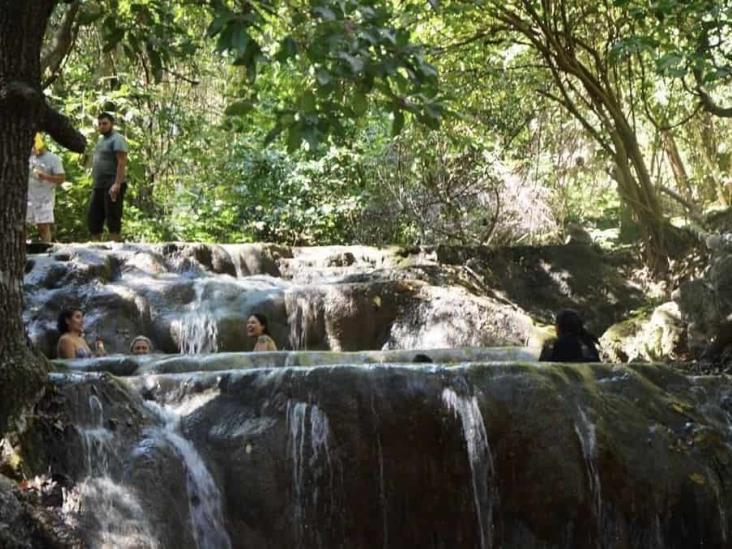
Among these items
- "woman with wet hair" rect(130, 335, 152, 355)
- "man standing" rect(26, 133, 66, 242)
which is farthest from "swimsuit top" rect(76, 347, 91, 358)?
"man standing" rect(26, 133, 66, 242)

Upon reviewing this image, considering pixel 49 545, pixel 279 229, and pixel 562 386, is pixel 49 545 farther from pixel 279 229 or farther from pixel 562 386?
pixel 279 229

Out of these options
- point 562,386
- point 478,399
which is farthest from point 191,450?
point 562,386

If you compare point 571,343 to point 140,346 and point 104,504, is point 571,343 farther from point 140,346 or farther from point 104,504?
point 104,504

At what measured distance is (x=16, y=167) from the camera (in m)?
5.42

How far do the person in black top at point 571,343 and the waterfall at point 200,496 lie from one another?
356cm

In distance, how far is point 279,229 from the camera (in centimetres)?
1755

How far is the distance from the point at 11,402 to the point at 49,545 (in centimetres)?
81

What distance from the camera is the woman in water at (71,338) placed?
8.55m

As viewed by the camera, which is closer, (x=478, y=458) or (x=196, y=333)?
(x=478, y=458)

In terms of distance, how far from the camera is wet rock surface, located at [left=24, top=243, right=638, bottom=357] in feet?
33.9

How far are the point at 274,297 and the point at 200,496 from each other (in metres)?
5.15

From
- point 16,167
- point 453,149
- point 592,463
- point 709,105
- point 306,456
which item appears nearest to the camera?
point 16,167

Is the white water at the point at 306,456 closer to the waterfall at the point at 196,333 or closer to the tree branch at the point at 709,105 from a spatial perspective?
the waterfall at the point at 196,333

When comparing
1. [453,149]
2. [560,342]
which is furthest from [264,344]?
[453,149]
